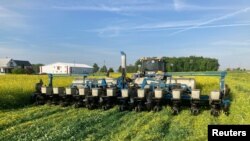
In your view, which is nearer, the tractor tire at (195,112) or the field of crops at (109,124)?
the field of crops at (109,124)

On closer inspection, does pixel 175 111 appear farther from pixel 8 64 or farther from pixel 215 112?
pixel 8 64

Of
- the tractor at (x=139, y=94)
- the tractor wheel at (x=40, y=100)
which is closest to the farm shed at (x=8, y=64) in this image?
the tractor wheel at (x=40, y=100)

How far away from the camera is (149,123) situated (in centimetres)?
1305

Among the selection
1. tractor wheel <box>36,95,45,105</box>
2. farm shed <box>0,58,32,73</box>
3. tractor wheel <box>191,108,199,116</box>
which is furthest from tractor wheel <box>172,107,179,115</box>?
farm shed <box>0,58,32,73</box>

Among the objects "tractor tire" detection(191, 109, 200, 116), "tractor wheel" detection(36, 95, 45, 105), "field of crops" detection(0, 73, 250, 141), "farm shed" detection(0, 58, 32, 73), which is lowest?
"field of crops" detection(0, 73, 250, 141)

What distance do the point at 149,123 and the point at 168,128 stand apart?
0.94 meters

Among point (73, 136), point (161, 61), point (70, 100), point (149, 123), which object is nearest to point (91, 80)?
point (70, 100)

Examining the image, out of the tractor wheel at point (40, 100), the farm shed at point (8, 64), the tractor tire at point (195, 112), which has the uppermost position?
the farm shed at point (8, 64)

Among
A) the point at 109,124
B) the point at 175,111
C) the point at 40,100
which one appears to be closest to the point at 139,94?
the point at 175,111

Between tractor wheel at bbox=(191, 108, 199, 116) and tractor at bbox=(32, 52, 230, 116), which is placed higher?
tractor at bbox=(32, 52, 230, 116)

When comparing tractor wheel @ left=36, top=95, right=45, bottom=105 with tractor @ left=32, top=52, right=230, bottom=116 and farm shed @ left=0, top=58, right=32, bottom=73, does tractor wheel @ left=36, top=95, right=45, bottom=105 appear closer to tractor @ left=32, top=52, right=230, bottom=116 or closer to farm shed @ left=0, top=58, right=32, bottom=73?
tractor @ left=32, top=52, right=230, bottom=116

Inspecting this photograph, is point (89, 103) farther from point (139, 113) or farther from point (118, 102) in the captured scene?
point (139, 113)

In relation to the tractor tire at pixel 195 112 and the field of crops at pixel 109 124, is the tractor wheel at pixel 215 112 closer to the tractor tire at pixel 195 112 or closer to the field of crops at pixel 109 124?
the field of crops at pixel 109 124

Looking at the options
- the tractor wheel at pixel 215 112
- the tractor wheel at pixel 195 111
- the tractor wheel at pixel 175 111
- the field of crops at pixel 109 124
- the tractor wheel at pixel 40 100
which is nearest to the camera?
the field of crops at pixel 109 124
